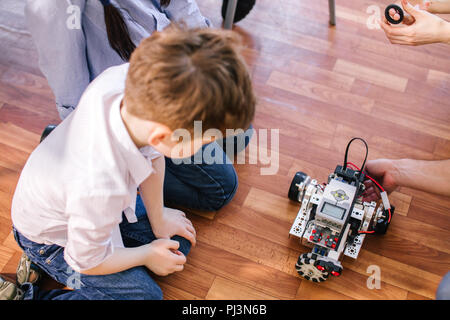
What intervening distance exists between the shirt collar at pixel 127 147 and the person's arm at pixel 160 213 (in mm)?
83

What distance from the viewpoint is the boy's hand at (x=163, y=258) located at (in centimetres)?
110

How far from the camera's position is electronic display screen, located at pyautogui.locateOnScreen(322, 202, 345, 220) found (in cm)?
110

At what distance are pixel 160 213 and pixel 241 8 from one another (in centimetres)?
96

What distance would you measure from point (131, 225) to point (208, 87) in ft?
1.92

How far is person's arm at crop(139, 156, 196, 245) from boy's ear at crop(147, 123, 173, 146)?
18 centimetres

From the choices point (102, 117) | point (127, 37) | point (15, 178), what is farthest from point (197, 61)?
point (15, 178)

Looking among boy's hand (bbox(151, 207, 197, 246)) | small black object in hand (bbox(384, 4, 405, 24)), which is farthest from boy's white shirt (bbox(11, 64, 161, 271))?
small black object in hand (bbox(384, 4, 405, 24))

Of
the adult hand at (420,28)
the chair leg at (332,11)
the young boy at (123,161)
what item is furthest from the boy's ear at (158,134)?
the chair leg at (332,11)

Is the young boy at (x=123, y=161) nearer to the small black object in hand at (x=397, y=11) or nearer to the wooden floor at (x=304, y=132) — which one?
the wooden floor at (x=304, y=132)

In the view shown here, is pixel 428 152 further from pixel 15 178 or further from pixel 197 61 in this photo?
pixel 15 178

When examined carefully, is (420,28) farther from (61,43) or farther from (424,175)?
(61,43)

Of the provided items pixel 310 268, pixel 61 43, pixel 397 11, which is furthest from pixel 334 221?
pixel 61 43

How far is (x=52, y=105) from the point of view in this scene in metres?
1.52

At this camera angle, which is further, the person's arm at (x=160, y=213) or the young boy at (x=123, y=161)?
the person's arm at (x=160, y=213)
